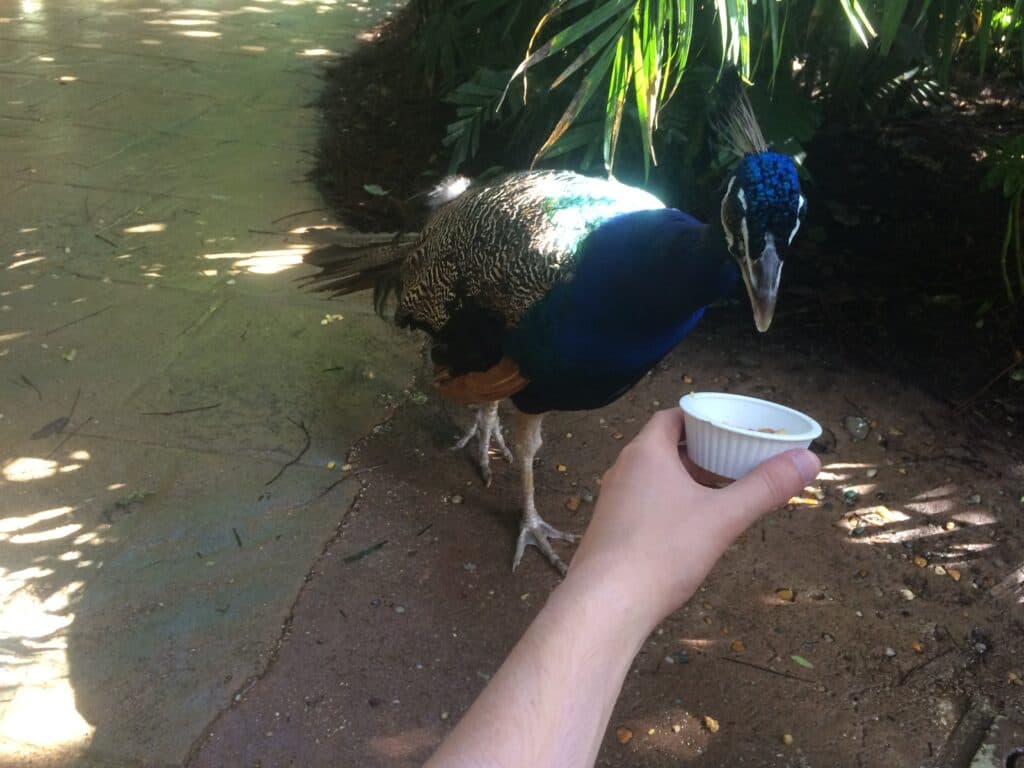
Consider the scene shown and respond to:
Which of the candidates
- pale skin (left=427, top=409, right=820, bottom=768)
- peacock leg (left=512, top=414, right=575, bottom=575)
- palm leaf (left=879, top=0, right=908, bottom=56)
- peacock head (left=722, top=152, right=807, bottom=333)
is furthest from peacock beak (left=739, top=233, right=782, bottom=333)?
peacock leg (left=512, top=414, right=575, bottom=575)

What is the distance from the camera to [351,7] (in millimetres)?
8258

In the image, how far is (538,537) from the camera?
2621mm

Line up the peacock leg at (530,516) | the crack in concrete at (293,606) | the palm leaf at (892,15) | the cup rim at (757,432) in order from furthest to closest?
1. the peacock leg at (530,516)
2. the palm leaf at (892,15)
3. the crack in concrete at (293,606)
4. the cup rim at (757,432)

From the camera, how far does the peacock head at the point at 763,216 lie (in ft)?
5.55

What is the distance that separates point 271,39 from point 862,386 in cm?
576

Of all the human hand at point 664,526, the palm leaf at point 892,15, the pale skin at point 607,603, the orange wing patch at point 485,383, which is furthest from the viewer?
the orange wing patch at point 485,383

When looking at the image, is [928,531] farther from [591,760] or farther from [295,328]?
[295,328]

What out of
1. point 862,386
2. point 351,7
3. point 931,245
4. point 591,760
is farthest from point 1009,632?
point 351,7

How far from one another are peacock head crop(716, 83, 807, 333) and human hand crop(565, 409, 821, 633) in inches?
18.1

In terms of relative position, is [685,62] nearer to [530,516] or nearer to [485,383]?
[485,383]

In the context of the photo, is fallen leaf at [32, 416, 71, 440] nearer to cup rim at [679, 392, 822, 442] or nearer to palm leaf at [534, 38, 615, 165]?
palm leaf at [534, 38, 615, 165]

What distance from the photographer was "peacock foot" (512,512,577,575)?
2.57 metres

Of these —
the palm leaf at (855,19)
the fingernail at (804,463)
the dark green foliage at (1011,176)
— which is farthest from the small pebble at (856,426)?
the fingernail at (804,463)

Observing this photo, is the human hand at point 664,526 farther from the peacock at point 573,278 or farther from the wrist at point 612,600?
the peacock at point 573,278
